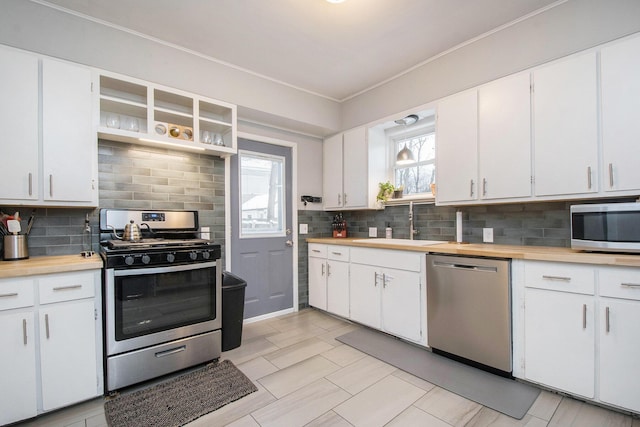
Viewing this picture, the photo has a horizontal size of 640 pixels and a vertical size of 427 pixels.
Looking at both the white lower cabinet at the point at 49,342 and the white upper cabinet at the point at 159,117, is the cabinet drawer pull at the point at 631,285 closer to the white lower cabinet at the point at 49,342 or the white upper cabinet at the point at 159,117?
the white upper cabinet at the point at 159,117

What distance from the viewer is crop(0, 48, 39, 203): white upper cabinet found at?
1.85m

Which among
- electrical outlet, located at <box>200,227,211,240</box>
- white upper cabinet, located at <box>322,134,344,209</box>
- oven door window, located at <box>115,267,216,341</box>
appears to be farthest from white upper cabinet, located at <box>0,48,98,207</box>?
white upper cabinet, located at <box>322,134,344,209</box>

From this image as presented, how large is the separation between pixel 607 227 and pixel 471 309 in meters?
0.98

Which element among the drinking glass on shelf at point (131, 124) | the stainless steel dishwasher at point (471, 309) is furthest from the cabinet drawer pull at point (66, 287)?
the stainless steel dishwasher at point (471, 309)

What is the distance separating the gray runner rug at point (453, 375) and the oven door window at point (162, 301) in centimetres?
136

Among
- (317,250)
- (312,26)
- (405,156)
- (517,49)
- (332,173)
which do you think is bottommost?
(317,250)

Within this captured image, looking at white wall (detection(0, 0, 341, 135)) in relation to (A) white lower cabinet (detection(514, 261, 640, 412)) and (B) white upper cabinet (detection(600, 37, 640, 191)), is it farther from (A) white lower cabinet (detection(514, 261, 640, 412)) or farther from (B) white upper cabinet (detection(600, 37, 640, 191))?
(A) white lower cabinet (detection(514, 261, 640, 412))

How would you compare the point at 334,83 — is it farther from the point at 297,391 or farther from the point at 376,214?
the point at 297,391

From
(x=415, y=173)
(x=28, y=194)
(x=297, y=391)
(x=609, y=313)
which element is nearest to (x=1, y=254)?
(x=28, y=194)

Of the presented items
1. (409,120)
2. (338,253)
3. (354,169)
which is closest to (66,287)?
(338,253)

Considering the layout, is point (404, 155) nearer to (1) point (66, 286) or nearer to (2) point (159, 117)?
(2) point (159, 117)

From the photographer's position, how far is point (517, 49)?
2.29 meters

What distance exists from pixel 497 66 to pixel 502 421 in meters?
2.59

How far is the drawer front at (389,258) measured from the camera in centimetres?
251
